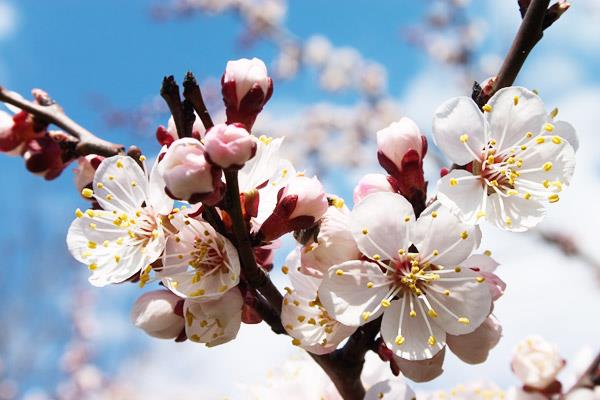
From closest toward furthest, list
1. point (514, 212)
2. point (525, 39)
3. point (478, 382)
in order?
point (525, 39)
point (514, 212)
point (478, 382)

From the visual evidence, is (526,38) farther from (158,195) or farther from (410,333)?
(158,195)

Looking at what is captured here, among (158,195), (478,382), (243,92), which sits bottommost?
(478,382)

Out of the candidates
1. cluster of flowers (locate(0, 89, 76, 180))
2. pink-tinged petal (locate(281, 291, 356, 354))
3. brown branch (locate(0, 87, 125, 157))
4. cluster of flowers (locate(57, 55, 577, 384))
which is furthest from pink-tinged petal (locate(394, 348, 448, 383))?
cluster of flowers (locate(0, 89, 76, 180))

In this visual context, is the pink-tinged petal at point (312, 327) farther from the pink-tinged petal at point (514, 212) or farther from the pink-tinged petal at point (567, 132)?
the pink-tinged petal at point (567, 132)

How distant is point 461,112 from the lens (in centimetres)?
107

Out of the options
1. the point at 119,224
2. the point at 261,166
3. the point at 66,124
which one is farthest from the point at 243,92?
the point at 66,124

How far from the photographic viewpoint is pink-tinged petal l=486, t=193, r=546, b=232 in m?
1.04

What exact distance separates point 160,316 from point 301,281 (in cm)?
26

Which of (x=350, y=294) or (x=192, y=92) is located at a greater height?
(x=192, y=92)

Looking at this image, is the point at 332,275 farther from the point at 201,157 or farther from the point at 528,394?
the point at 528,394

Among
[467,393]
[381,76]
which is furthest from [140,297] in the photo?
[381,76]

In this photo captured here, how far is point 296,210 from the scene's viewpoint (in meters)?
1.01

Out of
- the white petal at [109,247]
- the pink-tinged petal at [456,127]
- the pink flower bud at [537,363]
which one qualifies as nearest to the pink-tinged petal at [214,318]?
the white petal at [109,247]

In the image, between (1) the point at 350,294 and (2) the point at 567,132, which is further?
(2) the point at 567,132
